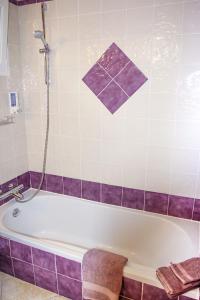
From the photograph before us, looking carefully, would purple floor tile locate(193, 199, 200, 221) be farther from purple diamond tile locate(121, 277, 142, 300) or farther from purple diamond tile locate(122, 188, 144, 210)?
purple diamond tile locate(121, 277, 142, 300)

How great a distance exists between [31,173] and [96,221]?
826 millimetres

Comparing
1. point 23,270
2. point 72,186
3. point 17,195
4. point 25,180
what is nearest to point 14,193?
point 17,195

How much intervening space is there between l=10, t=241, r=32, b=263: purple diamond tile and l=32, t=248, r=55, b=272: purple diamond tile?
0.17 feet

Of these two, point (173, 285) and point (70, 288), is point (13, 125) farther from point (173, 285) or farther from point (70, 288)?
point (173, 285)

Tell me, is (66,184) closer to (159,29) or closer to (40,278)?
(40,278)

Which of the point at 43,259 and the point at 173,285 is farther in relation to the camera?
the point at 43,259

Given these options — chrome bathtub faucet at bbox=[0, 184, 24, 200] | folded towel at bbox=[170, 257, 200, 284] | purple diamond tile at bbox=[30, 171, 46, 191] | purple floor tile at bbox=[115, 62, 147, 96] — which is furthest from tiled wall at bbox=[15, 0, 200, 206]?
folded towel at bbox=[170, 257, 200, 284]

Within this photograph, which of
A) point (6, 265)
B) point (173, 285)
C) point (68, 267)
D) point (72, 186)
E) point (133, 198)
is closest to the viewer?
point (173, 285)

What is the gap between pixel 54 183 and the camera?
2355 millimetres

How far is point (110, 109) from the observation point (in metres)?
1.95

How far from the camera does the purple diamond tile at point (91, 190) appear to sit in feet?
7.11

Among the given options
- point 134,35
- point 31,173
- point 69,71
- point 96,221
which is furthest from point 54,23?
point 96,221

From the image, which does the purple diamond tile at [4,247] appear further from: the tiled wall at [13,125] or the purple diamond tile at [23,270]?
the tiled wall at [13,125]

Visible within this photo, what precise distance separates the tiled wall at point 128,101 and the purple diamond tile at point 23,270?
0.83 meters
